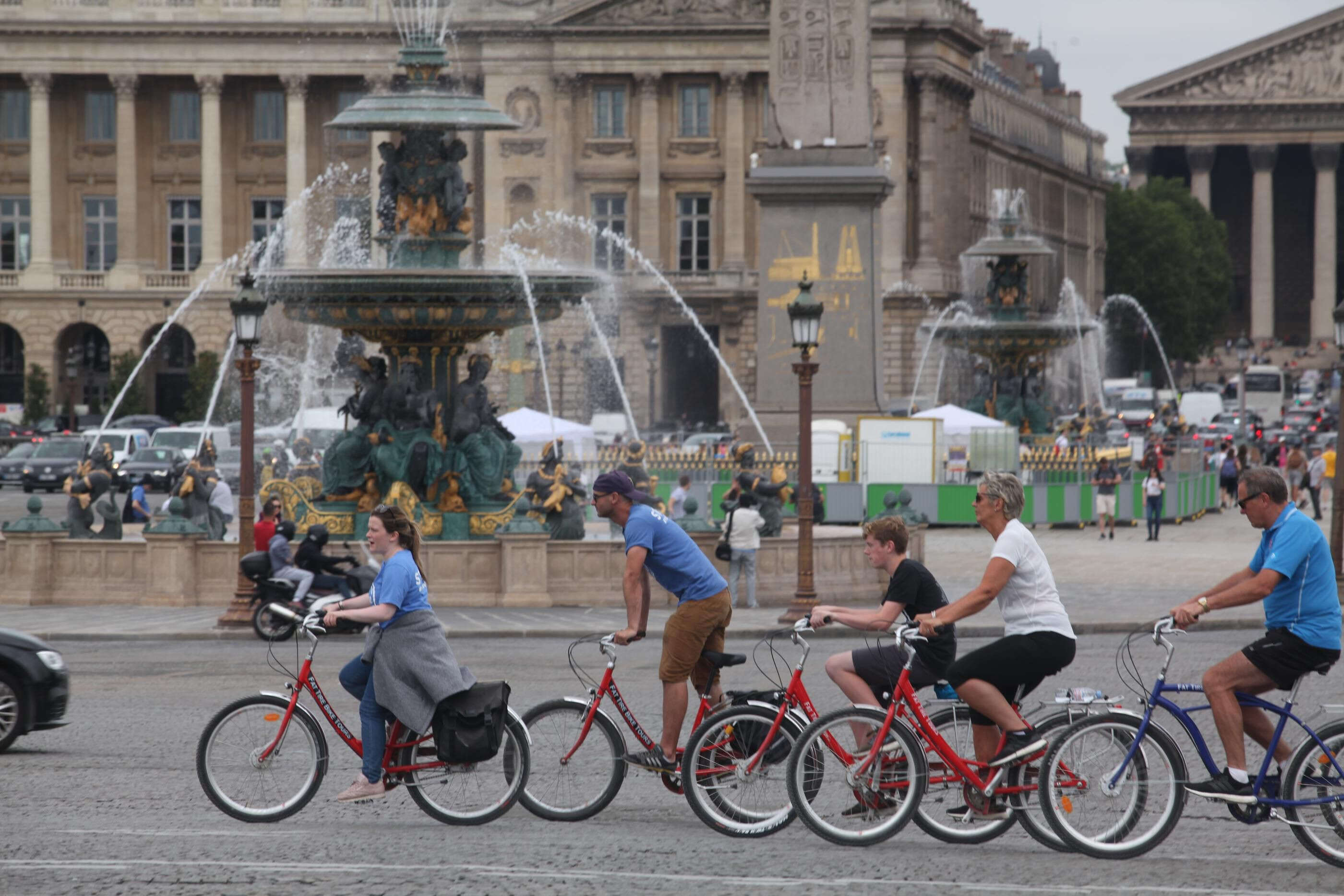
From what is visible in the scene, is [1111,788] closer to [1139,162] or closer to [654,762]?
[654,762]

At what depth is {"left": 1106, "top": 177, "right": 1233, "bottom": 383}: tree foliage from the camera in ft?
371

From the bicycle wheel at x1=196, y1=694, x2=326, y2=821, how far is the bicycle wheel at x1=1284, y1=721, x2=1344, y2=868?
4.18 m

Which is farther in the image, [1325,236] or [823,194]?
[1325,236]

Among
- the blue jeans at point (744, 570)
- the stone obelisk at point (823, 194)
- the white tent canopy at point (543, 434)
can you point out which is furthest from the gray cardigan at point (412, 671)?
the white tent canopy at point (543, 434)

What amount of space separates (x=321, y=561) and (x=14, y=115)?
70786 millimetres

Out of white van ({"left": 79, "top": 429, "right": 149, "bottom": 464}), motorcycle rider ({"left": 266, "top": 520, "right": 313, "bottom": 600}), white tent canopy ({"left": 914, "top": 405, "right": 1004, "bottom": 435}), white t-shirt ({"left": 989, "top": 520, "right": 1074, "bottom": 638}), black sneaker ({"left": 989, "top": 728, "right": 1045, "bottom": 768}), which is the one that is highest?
white tent canopy ({"left": 914, "top": 405, "right": 1004, "bottom": 435})

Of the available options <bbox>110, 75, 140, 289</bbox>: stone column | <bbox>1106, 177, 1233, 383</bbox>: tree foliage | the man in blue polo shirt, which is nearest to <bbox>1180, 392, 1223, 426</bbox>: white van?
<bbox>1106, 177, 1233, 383</bbox>: tree foliage

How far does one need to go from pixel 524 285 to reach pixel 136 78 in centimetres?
6471

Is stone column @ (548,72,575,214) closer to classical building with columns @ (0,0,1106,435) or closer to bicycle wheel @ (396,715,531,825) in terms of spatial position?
classical building with columns @ (0,0,1106,435)

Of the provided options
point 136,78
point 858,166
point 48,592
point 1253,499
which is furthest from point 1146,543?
point 136,78

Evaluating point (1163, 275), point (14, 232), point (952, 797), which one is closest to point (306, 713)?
point (952, 797)

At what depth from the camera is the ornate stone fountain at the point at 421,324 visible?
2350 centimetres

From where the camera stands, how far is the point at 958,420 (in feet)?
141

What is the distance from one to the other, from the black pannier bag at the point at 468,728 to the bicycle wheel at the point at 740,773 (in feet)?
2.77
